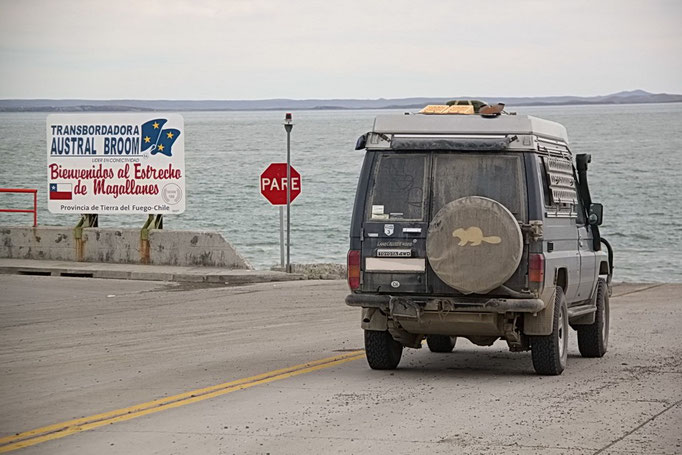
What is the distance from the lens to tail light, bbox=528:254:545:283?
38.0ft

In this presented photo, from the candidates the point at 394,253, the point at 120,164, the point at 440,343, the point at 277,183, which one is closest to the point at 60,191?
the point at 120,164

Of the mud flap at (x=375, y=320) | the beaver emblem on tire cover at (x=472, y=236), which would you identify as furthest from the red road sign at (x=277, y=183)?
the beaver emblem on tire cover at (x=472, y=236)

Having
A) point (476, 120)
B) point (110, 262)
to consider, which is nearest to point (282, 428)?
point (476, 120)

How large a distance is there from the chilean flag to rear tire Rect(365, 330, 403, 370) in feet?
51.5

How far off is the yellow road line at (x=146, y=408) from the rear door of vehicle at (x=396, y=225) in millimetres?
1262

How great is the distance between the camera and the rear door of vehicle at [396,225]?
38.9 feet

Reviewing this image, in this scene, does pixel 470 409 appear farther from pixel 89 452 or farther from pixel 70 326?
pixel 70 326

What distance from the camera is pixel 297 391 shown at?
36.2ft

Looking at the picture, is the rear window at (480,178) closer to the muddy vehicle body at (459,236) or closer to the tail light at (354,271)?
the muddy vehicle body at (459,236)

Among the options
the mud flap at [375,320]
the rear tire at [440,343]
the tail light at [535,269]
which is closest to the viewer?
the tail light at [535,269]

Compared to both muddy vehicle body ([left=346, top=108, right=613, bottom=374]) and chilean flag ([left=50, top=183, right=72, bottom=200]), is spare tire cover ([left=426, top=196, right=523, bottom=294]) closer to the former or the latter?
muddy vehicle body ([left=346, top=108, right=613, bottom=374])

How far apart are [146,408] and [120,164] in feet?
55.6

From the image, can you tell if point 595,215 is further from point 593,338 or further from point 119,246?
point 119,246

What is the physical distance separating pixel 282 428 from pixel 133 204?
17802mm
